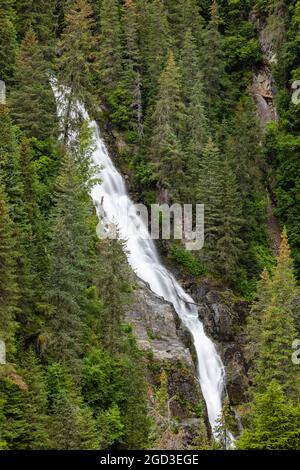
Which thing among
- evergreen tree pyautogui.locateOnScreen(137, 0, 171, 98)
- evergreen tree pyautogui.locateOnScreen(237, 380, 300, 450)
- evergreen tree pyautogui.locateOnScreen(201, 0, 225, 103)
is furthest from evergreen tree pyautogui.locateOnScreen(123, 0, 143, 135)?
evergreen tree pyautogui.locateOnScreen(237, 380, 300, 450)

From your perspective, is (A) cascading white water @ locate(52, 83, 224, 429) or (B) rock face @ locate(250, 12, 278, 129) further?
(B) rock face @ locate(250, 12, 278, 129)

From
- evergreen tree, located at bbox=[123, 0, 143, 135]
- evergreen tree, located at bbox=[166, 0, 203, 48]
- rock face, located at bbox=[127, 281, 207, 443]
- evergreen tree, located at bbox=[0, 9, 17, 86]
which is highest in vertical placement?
evergreen tree, located at bbox=[166, 0, 203, 48]

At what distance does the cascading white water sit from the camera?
42.7 metres

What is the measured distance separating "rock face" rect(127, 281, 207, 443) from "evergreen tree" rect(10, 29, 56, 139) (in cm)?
1178

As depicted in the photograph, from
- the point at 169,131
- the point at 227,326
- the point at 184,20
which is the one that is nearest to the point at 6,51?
the point at 169,131

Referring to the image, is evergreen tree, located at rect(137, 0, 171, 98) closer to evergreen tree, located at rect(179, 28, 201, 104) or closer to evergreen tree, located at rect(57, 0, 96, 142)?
evergreen tree, located at rect(179, 28, 201, 104)

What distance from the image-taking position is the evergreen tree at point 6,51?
45.9 meters

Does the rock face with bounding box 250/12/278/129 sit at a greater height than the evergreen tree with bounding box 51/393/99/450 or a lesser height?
greater

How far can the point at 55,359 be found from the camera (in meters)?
30.3

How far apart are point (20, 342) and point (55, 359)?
1.97 metres

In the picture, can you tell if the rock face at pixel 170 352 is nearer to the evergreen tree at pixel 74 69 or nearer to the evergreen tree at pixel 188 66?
the evergreen tree at pixel 74 69

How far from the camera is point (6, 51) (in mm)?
46844

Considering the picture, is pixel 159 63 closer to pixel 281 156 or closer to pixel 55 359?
pixel 281 156

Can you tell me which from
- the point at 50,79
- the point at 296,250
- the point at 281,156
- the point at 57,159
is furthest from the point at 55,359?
the point at 281,156
